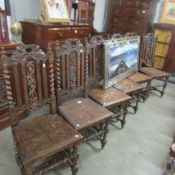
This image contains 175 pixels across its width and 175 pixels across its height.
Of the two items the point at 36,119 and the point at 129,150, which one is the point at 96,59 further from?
the point at 129,150

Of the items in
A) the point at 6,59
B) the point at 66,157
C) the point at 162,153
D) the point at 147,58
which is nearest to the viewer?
the point at 6,59

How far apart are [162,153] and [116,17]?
296 centimetres

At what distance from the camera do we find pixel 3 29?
6.21ft

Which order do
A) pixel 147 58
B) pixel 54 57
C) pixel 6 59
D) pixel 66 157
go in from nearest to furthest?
pixel 6 59, pixel 66 157, pixel 54 57, pixel 147 58

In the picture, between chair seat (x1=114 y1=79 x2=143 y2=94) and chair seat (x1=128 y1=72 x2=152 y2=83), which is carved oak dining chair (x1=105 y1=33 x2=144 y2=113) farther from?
chair seat (x1=128 y1=72 x2=152 y2=83)

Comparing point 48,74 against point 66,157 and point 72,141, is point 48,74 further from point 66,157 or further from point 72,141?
point 66,157

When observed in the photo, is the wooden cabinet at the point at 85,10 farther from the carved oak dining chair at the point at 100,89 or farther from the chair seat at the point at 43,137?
the chair seat at the point at 43,137

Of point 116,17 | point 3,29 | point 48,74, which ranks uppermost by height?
point 116,17

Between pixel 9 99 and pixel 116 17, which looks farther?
pixel 116 17

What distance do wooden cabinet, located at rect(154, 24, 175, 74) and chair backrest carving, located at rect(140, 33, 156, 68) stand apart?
0.59 m

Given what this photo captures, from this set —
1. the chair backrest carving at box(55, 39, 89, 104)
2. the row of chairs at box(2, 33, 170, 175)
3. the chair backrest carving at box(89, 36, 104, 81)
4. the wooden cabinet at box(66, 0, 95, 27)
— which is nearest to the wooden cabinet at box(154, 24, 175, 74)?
the wooden cabinet at box(66, 0, 95, 27)

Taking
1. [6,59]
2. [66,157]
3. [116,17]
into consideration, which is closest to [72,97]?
[66,157]

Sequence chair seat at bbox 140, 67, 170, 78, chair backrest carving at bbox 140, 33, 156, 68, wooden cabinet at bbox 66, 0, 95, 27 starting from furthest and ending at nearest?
wooden cabinet at bbox 66, 0, 95, 27 → chair backrest carving at bbox 140, 33, 156, 68 → chair seat at bbox 140, 67, 170, 78

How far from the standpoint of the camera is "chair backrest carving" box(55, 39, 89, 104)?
5.16ft
